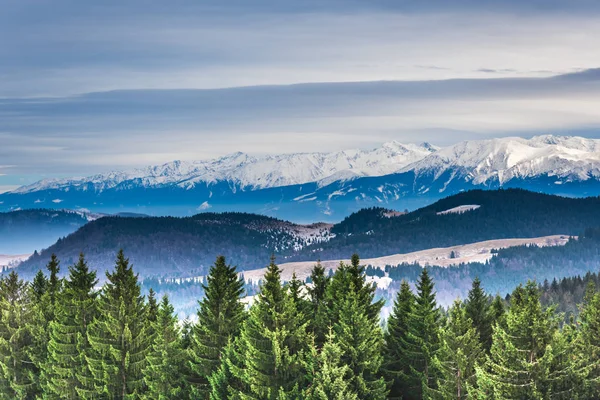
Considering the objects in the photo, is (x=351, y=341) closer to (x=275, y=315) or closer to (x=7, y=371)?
(x=275, y=315)

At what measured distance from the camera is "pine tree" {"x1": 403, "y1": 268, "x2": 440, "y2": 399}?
78.2m

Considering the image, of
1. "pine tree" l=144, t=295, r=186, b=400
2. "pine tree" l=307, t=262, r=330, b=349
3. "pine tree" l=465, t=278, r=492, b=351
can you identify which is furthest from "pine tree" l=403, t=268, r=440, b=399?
"pine tree" l=144, t=295, r=186, b=400

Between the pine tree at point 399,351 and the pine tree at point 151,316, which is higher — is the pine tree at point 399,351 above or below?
below

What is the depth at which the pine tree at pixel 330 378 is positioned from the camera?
66062 mm

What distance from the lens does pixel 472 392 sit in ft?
196

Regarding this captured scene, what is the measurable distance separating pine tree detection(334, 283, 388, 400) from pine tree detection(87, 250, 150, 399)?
26585 millimetres

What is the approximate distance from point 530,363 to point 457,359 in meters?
11.5

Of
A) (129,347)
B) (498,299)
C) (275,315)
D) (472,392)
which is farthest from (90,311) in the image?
(472,392)

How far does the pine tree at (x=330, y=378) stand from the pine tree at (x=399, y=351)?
→ 10.2 meters

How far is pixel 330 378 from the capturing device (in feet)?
217

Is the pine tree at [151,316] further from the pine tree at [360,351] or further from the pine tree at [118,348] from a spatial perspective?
the pine tree at [360,351]

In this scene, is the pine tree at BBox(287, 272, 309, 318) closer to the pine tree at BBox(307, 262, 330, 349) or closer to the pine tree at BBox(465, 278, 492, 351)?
the pine tree at BBox(307, 262, 330, 349)

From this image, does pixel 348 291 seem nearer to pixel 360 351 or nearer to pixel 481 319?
pixel 360 351

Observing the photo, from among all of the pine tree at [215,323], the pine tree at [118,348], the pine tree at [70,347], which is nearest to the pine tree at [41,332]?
the pine tree at [70,347]
